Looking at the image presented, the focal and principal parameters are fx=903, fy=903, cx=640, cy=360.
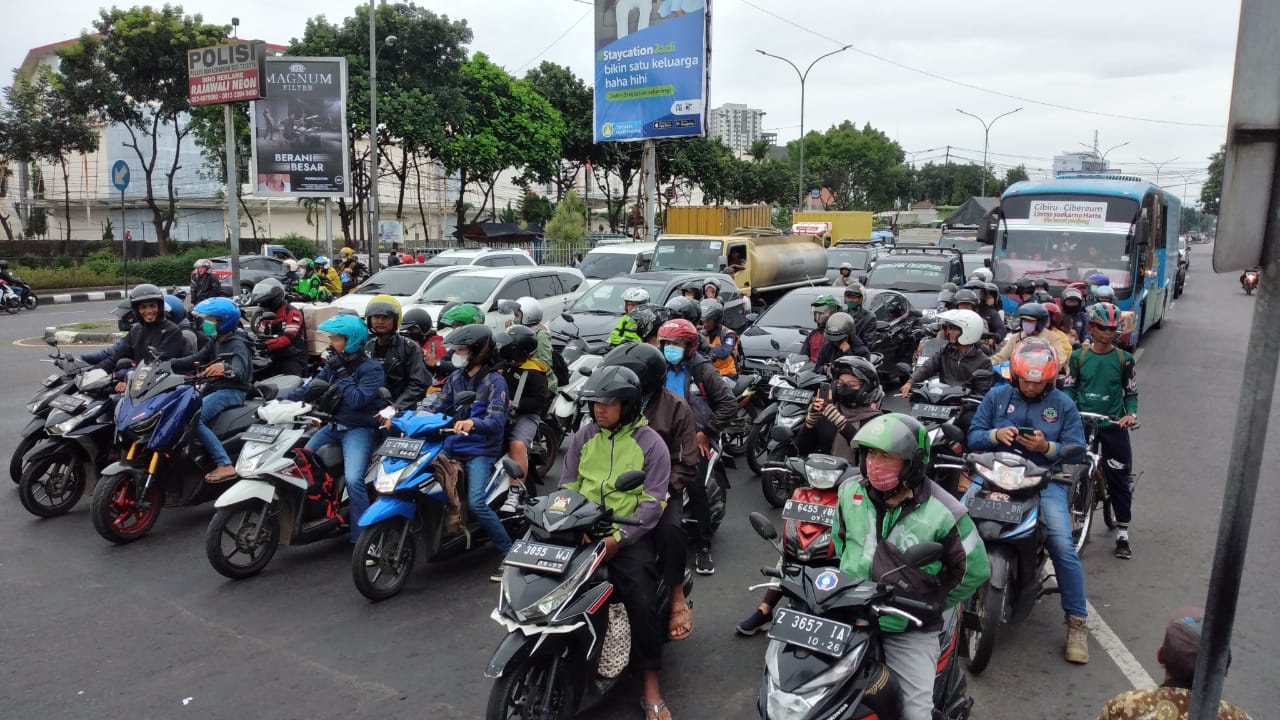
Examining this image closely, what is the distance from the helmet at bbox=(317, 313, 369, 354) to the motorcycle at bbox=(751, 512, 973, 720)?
383 cm

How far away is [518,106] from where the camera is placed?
36250 millimetres

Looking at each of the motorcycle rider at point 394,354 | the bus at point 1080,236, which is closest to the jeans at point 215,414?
the motorcycle rider at point 394,354

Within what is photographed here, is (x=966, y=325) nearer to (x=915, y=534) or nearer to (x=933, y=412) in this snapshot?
(x=933, y=412)

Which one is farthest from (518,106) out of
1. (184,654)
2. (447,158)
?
(184,654)

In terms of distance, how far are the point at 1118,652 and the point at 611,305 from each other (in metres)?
9.02

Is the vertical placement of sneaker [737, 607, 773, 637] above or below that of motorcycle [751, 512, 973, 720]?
below

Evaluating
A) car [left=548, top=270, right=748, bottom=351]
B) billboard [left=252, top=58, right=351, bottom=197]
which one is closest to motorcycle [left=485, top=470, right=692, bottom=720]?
car [left=548, top=270, right=748, bottom=351]

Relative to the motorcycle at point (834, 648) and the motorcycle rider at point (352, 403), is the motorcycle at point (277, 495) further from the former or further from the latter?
the motorcycle at point (834, 648)

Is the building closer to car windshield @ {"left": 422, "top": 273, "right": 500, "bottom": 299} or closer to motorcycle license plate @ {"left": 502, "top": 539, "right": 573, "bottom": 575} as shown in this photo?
car windshield @ {"left": 422, "top": 273, "right": 500, "bottom": 299}

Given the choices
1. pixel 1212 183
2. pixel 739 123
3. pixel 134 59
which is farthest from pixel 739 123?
pixel 134 59

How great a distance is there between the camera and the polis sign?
611 inches

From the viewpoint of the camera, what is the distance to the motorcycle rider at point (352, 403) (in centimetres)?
603

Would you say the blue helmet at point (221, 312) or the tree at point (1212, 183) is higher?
the tree at point (1212, 183)

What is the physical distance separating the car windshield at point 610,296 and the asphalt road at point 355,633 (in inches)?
226
